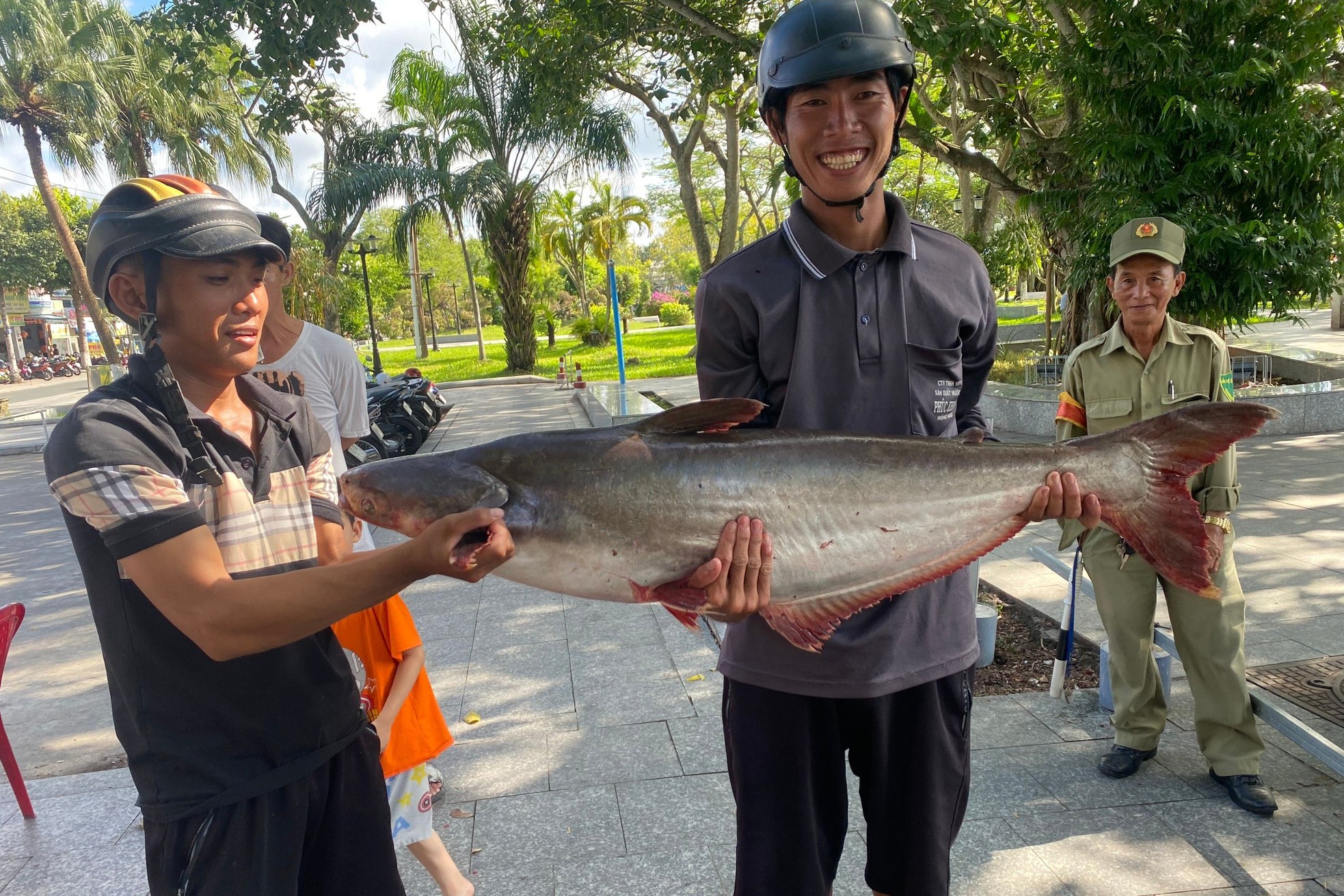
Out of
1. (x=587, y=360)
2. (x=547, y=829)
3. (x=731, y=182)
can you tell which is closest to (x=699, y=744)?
(x=547, y=829)

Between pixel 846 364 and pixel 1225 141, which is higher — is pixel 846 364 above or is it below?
below

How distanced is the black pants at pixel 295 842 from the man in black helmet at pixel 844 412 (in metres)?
0.84

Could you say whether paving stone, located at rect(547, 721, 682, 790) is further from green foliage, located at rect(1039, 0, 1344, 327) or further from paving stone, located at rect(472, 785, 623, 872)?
green foliage, located at rect(1039, 0, 1344, 327)

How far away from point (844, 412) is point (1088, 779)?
236cm

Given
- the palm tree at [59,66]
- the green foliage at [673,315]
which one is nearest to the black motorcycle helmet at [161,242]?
the palm tree at [59,66]

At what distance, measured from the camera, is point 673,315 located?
56.6m

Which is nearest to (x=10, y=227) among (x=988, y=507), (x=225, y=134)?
(x=225, y=134)

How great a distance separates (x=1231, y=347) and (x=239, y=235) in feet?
49.8

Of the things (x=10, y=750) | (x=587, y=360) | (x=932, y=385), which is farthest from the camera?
(x=587, y=360)

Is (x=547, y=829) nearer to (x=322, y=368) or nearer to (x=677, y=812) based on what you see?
(x=677, y=812)

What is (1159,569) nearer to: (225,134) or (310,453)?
(310,453)

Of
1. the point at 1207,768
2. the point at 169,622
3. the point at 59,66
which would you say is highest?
the point at 59,66

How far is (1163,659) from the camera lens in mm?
3855

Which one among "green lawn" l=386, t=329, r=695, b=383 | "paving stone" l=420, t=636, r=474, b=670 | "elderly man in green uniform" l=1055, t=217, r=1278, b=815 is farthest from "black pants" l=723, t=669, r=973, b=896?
"green lawn" l=386, t=329, r=695, b=383
